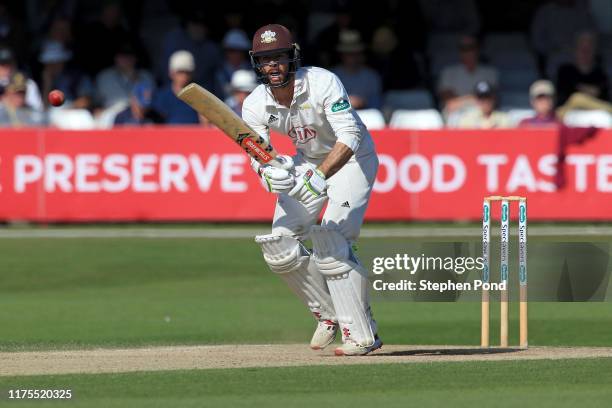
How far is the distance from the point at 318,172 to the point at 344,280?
27.4 inches

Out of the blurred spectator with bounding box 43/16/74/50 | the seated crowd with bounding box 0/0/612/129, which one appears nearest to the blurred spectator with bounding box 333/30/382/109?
the seated crowd with bounding box 0/0/612/129

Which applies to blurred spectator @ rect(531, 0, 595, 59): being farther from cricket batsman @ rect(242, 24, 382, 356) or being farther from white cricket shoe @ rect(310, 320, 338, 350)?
cricket batsman @ rect(242, 24, 382, 356)

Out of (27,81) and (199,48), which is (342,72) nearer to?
(199,48)

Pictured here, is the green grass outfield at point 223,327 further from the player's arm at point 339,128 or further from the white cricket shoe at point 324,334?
the player's arm at point 339,128

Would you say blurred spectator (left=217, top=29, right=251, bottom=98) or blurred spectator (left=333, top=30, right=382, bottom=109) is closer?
blurred spectator (left=333, top=30, right=382, bottom=109)

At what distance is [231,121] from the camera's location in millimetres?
8719

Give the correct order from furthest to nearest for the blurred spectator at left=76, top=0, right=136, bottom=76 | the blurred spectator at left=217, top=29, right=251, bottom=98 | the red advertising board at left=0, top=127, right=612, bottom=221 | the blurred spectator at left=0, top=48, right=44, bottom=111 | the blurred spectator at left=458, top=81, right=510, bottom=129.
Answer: the blurred spectator at left=76, top=0, right=136, bottom=76
the blurred spectator at left=217, top=29, right=251, bottom=98
the blurred spectator at left=0, top=48, right=44, bottom=111
the blurred spectator at left=458, top=81, right=510, bottom=129
the red advertising board at left=0, top=127, right=612, bottom=221

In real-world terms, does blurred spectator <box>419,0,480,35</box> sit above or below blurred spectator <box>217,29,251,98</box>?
above

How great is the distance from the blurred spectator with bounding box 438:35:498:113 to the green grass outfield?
3745mm

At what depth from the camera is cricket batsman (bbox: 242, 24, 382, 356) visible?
8.84m

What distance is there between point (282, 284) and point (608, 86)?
6725 mm

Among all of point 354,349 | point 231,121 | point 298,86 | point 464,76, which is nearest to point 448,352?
point 354,349

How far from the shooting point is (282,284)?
13938 mm

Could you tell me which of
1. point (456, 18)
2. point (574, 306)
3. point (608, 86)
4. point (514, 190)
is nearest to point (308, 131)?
point (574, 306)
